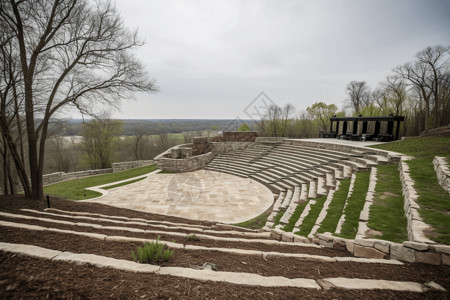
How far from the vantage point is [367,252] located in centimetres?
342

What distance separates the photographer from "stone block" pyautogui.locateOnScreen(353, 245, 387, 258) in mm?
3304

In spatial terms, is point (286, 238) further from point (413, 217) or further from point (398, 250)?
point (413, 217)

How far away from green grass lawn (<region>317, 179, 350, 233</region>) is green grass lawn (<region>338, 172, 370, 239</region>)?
26 cm

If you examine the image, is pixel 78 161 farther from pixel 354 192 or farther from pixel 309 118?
pixel 309 118

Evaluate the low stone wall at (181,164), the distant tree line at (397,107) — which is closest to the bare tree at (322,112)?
the distant tree line at (397,107)

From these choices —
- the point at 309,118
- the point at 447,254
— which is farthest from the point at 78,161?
the point at 309,118

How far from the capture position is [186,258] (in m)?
2.82

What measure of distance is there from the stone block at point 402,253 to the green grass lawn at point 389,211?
0.62m

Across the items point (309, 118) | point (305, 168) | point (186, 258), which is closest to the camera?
point (186, 258)

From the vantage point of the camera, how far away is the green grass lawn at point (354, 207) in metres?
4.33

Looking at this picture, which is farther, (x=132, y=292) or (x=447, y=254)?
(x=447, y=254)

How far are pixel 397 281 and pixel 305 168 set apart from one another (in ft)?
31.9

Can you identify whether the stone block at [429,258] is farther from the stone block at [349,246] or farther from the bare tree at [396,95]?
the bare tree at [396,95]

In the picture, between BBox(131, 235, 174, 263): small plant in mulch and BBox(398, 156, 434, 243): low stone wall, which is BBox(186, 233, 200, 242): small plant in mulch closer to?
BBox(131, 235, 174, 263): small plant in mulch
